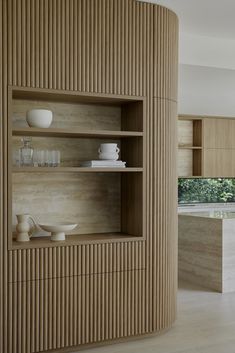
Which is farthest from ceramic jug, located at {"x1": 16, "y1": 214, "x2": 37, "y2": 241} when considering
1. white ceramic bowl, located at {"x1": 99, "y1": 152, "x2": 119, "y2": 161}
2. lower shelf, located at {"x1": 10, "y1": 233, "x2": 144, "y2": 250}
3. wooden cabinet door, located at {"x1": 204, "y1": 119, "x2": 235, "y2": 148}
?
wooden cabinet door, located at {"x1": 204, "y1": 119, "x2": 235, "y2": 148}

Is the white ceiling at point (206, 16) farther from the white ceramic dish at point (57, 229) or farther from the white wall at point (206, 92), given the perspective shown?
the white ceramic dish at point (57, 229)

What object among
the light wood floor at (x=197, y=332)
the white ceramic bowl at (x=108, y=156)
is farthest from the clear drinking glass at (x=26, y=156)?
the light wood floor at (x=197, y=332)

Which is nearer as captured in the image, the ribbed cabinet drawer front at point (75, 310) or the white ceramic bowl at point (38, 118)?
the ribbed cabinet drawer front at point (75, 310)

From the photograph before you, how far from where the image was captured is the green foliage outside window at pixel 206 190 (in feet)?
26.9

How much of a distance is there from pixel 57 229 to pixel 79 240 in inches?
7.3

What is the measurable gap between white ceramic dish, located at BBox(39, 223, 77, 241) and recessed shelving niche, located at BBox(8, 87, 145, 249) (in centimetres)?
7

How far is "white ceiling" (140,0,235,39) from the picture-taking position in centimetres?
543

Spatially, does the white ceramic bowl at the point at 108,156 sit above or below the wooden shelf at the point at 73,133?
below

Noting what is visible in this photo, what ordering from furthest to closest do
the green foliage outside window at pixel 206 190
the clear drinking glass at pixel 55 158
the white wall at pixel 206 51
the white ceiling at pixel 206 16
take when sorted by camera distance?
the green foliage outside window at pixel 206 190
the white wall at pixel 206 51
the white ceiling at pixel 206 16
the clear drinking glass at pixel 55 158

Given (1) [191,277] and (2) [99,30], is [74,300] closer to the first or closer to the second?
(2) [99,30]

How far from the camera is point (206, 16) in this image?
5.83 m

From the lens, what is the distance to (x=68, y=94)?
3971mm

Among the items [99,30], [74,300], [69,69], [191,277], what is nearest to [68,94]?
[69,69]

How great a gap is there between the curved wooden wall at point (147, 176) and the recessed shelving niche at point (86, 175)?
0.11 m
